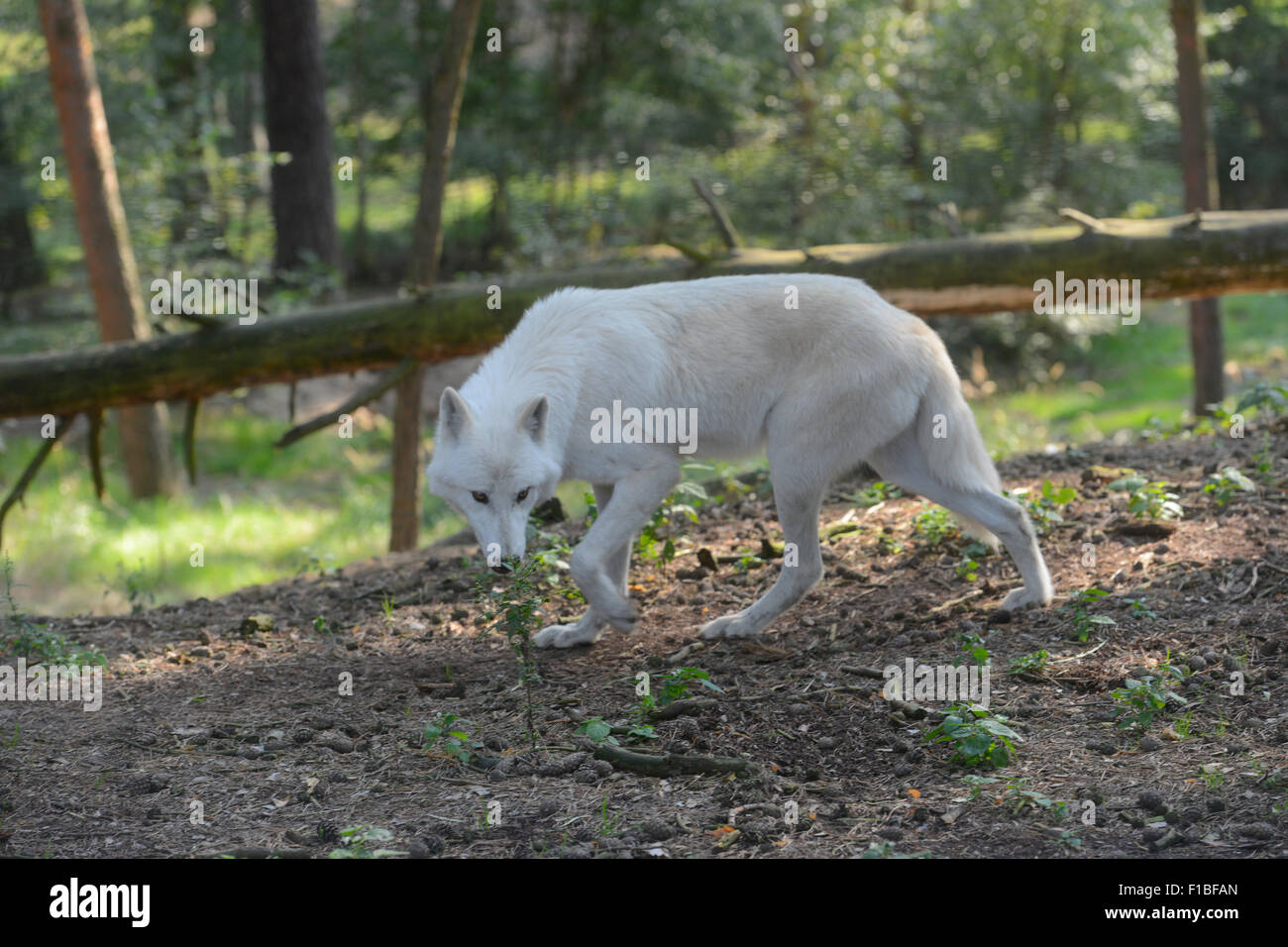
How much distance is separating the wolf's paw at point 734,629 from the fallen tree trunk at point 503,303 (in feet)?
9.19

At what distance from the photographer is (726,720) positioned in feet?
13.5

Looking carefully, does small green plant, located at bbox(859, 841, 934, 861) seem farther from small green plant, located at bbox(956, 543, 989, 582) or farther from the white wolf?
small green plant, located at bbox(956, 543, 989, 582)

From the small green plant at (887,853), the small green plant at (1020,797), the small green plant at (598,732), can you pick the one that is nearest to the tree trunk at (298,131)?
the small green plant at (598,732)

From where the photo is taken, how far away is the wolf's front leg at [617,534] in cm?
468

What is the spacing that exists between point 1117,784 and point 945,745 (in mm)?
558

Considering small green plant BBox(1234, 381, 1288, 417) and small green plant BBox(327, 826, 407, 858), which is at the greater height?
small green plant BBox(1234, 381, 1288, 417)

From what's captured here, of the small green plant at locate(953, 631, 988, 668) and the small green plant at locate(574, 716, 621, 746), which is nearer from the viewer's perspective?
the small green plant at locate(574, 716, 621, 746)

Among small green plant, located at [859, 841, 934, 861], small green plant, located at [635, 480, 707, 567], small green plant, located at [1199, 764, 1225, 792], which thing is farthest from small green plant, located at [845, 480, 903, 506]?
small green plant, located at [859, 841, 934, 861]

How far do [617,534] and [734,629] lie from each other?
669 millimetres

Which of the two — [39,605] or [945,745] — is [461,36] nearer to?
[39,605]

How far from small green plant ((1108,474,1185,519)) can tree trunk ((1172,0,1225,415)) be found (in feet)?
14.9

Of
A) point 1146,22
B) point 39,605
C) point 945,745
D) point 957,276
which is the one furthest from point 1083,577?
point 1146,22

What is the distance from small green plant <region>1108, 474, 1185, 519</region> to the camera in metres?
5.48

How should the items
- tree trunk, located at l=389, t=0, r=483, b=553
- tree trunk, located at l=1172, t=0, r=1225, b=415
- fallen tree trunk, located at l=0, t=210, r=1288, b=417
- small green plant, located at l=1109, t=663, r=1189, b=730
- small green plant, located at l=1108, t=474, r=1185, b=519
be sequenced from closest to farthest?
small green plant, located at l=1109, t=663, r=1189, b=730 → small green plant, located at l=1108, t=474, r=1185, b=519 → fallen tree trunk, located at l=0, t=210, r=1288, b=417 → tree trunk, located at l=389, t=0, r=483, b=553 → tree trunk, located at l=1172, t=0, r=1225, b=415
